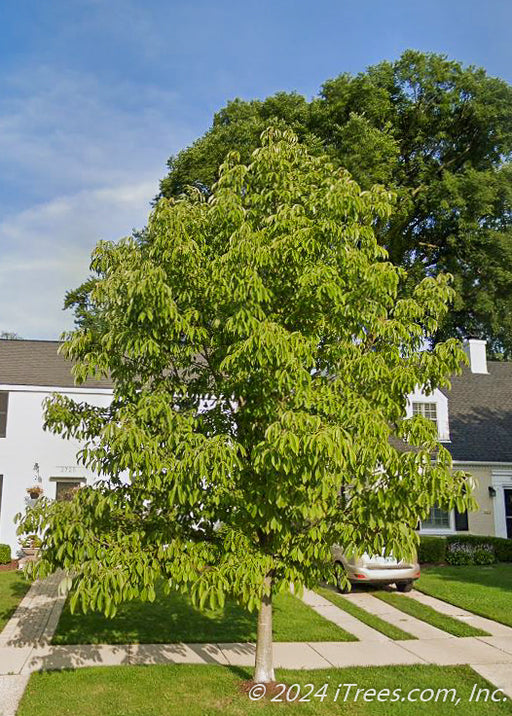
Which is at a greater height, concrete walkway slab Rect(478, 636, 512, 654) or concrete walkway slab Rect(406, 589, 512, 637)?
concrete walkway slab Rect(478, 636, 512, 654)

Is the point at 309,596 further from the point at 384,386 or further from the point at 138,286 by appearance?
the point at 138,286

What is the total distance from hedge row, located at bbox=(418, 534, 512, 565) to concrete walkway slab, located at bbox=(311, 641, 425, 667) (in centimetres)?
941

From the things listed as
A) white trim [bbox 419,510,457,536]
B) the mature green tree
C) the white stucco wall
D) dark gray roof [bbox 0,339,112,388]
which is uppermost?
the mature green tree

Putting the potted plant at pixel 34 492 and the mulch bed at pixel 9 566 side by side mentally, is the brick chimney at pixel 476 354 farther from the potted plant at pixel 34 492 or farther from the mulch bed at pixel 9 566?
the mulch bed at pixel 9 566

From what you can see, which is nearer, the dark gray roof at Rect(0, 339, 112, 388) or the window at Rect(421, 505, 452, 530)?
the dark gray roof at Rect(0, 339, 112, 388)

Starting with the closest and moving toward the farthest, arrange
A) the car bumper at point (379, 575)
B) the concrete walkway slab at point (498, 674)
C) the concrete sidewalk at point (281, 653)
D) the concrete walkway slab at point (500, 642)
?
1. the concrete walkway slab at point (498, 674)
2. the concrete sidewalk at point (281, 653)
3. the concrete walkway slab at point (500, 642)
4. the car bumper at point (379, 575)

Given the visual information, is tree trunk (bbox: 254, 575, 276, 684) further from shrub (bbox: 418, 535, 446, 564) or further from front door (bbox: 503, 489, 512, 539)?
front door (bbox: 503, 489, 512, 539)

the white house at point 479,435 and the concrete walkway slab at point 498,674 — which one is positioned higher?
the white house at point 479,435

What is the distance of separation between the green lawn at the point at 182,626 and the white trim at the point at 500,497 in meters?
11.7

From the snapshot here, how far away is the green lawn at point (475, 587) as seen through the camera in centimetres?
1375

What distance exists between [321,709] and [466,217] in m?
19.4

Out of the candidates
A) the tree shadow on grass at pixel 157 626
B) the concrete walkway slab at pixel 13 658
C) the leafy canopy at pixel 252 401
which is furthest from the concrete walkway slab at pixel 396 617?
the concrete walkway slab at pixel 13 658

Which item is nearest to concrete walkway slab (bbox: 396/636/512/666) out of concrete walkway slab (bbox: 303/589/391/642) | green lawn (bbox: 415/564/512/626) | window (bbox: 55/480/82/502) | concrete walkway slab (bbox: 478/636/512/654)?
concrete walkway slab (bbox: 478/636/512/654)

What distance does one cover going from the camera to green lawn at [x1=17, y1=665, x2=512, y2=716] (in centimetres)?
764
